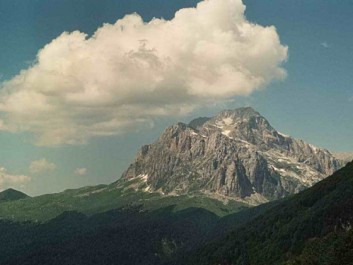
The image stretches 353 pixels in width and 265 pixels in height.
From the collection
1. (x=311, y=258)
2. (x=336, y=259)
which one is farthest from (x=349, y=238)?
(x=311, y=258)

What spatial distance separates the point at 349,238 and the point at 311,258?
48.7m

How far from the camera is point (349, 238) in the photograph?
5773 inches

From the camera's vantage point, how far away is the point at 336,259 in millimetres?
148625

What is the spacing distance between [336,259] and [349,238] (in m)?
8.31

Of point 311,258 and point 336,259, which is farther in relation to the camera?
point 311,258

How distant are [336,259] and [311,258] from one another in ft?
146

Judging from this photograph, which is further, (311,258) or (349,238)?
(311,258)

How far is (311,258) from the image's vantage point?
7539 inches

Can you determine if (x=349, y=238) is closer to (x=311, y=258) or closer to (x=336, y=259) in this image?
(x=336, y=259)
